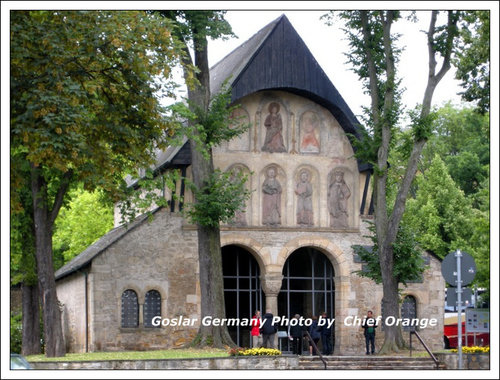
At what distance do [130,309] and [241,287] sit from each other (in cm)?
564

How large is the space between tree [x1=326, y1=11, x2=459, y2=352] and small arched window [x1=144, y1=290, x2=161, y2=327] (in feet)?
25.2

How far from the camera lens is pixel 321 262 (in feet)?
128

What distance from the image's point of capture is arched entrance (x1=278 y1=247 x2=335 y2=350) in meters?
38.6

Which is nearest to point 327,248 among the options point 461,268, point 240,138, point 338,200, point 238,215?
point 338,200

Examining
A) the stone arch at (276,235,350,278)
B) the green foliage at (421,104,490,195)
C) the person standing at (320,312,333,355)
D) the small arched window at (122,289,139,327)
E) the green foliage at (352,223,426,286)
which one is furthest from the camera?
the green foliage at (421,104,490,195)

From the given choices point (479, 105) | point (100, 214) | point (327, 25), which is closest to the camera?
point (479, 105)

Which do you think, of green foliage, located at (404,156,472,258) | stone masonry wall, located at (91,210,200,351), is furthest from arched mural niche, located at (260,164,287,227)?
green foliage, located at (404,156,472,258)

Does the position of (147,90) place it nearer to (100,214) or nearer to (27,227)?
(27,227)

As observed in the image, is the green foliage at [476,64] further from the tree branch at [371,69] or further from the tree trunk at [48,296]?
the tree trunk at [48,296]

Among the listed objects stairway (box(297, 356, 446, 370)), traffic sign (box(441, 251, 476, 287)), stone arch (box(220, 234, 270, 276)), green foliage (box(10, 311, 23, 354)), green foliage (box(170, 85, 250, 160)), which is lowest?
green foliage (box(10, 311, 23, 354))

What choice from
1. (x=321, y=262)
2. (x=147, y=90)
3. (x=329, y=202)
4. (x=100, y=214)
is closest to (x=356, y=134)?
(x=329, y=202)

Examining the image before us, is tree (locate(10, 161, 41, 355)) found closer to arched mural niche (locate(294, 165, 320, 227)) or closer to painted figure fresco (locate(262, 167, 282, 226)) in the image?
painted figure fresco (locate(262, 167, 282, 226))

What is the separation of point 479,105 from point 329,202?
11.4m

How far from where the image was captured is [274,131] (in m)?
37.3
